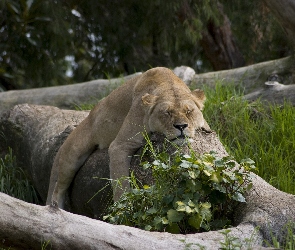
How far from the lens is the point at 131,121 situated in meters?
5.71

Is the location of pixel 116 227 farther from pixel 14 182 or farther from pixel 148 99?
pixel 14 182

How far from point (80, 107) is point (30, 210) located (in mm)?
4737

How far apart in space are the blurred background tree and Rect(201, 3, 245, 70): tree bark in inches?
0.6

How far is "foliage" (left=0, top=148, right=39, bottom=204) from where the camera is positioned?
7.59 metres

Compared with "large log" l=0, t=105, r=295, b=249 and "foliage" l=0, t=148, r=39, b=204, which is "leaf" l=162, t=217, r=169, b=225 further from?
"foliage" l=0, t=148, r=39, b=204

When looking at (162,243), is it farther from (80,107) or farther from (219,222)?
(80,107)

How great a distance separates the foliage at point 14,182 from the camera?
24.9 ft

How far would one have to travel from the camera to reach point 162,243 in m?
4.02

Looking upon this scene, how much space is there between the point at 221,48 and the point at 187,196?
776cm

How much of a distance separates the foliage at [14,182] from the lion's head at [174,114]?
2.57 metres

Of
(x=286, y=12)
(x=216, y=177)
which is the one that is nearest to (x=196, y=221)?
(x=216, y=177)

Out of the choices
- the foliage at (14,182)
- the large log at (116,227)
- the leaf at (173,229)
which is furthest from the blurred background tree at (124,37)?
the leaf at (173,229)

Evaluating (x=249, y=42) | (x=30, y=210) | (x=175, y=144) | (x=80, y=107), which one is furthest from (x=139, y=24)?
(x=30, y=210)

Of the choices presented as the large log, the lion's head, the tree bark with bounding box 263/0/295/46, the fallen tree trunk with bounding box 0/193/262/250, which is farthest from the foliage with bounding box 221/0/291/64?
the fallen tree trunk with bounding box 0/193/262/250
